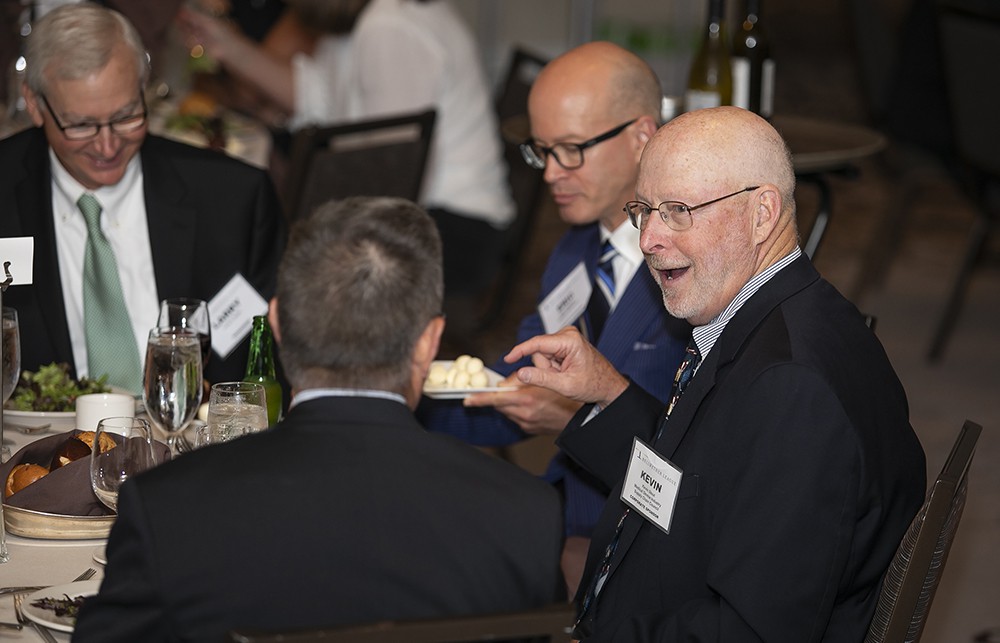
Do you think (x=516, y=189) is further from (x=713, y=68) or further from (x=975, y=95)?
(x=975, y=95)

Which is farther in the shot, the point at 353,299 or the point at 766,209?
the point at 766,209

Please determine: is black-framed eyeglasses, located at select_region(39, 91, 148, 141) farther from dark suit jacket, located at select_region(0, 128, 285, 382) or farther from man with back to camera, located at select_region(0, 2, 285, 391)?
dark suit jacket, located at select_region(0, 128, 285, 382)

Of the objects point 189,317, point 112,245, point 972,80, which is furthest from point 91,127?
point 972,80

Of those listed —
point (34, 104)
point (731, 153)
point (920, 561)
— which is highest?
point (731, 153)

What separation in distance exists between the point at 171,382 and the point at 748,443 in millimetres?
949

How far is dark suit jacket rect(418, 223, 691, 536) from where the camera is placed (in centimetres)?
264

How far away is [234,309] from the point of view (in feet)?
8.96

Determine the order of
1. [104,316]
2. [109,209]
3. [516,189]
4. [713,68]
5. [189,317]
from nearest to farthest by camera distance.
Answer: [189,317] < [104,316] < [109,209] < [713,68] < [516,189]

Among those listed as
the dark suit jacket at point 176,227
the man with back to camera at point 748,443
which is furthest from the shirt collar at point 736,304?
the dark suit jacket at point 176,227

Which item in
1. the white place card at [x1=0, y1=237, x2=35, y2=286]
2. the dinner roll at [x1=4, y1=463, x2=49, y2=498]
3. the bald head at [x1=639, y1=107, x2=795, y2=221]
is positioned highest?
the bald head at [x1=639, y1=107, x2=795, y2=221]

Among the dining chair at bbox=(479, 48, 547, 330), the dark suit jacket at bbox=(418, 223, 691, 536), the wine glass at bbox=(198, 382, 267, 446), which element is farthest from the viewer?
the dining chair at bbox=(479, 48, 547, 330)

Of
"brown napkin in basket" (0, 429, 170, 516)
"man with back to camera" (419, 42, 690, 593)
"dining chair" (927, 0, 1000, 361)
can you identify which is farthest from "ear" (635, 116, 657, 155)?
"dining chair" (927, 0, 1000, 361)

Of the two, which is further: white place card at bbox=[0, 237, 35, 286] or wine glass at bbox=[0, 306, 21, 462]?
wine glass at bbox=[0, 306, 21, 462]

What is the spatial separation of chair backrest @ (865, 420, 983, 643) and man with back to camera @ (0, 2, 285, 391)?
1.48 metres
